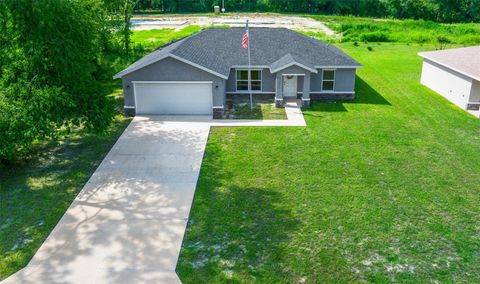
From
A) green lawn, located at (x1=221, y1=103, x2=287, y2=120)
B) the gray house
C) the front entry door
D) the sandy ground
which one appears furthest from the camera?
the sandy ground

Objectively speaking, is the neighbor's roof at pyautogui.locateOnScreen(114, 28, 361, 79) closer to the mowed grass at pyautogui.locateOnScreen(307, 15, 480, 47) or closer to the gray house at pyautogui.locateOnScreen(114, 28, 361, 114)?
the gray house at pyautogui.locateOnScreen(114, 28, 361, 114)

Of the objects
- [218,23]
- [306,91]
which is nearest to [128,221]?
[306,91]

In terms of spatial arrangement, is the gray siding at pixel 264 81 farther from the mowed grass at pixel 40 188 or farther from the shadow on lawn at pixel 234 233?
the shadow on lawn at pixel 234 233

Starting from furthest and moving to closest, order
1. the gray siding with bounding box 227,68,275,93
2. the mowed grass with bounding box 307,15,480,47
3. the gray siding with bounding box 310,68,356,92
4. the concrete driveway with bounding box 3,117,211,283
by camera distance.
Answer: the mowed grass with bounding box 307,15,480,47 < the gray siding with bounding box 227,68,275,93 < the gray siding with bounding box 310,68,356,92 < the concrete driveway with bounding box 3,117,211,283

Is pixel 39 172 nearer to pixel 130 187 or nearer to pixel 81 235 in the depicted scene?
pixel 130 187

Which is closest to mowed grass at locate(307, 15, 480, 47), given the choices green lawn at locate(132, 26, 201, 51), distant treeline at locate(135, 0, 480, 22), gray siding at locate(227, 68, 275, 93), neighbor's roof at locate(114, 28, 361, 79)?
distant treeline at locate(135, 0, 480, 22)

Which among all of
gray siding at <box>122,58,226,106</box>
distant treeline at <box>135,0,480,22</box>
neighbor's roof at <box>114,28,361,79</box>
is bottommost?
gray siding at <box>122,58,226,106</box>

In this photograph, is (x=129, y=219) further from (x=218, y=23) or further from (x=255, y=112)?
(x=218, y=23)

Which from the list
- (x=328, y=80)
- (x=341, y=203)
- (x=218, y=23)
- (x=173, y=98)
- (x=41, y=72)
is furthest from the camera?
(x=218, y=23)
